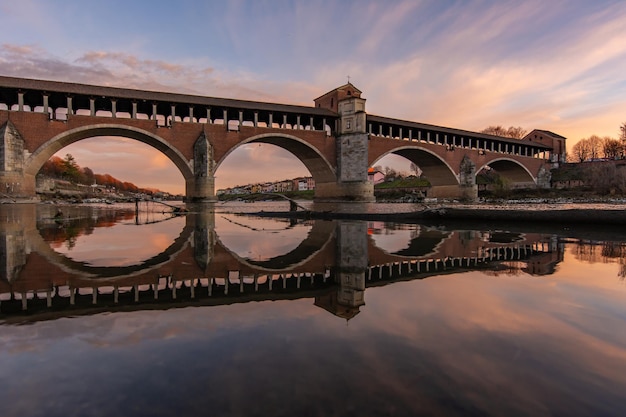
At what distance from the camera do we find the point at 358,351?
2.14m

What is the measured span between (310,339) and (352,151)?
135 feet

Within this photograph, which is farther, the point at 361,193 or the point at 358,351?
the point at 361,193

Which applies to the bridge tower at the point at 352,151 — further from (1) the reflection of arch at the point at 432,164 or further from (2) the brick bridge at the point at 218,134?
(1) the reflection of arch at the point at 432,164

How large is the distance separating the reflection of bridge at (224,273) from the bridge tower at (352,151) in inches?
1398

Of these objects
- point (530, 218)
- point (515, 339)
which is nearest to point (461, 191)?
point (530, 218)

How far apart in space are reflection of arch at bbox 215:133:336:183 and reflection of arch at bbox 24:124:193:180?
408 centimetres

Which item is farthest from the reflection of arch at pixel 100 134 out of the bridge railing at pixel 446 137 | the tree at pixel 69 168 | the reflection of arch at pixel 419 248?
the tree at pixel 69 168

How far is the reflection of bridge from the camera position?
3.43m

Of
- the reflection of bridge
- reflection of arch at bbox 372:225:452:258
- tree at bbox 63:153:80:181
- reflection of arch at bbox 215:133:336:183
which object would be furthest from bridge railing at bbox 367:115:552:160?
tree at bbox 63:153:80:181

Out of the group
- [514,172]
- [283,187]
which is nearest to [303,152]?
[514,172]

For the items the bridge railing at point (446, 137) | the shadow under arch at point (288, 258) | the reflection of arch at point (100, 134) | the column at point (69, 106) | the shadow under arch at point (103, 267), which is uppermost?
the bridge railing at point (446, 137)

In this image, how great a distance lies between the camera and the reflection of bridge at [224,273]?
11.3ft

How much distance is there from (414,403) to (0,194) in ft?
117

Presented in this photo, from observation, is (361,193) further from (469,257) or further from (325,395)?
(325,395)
